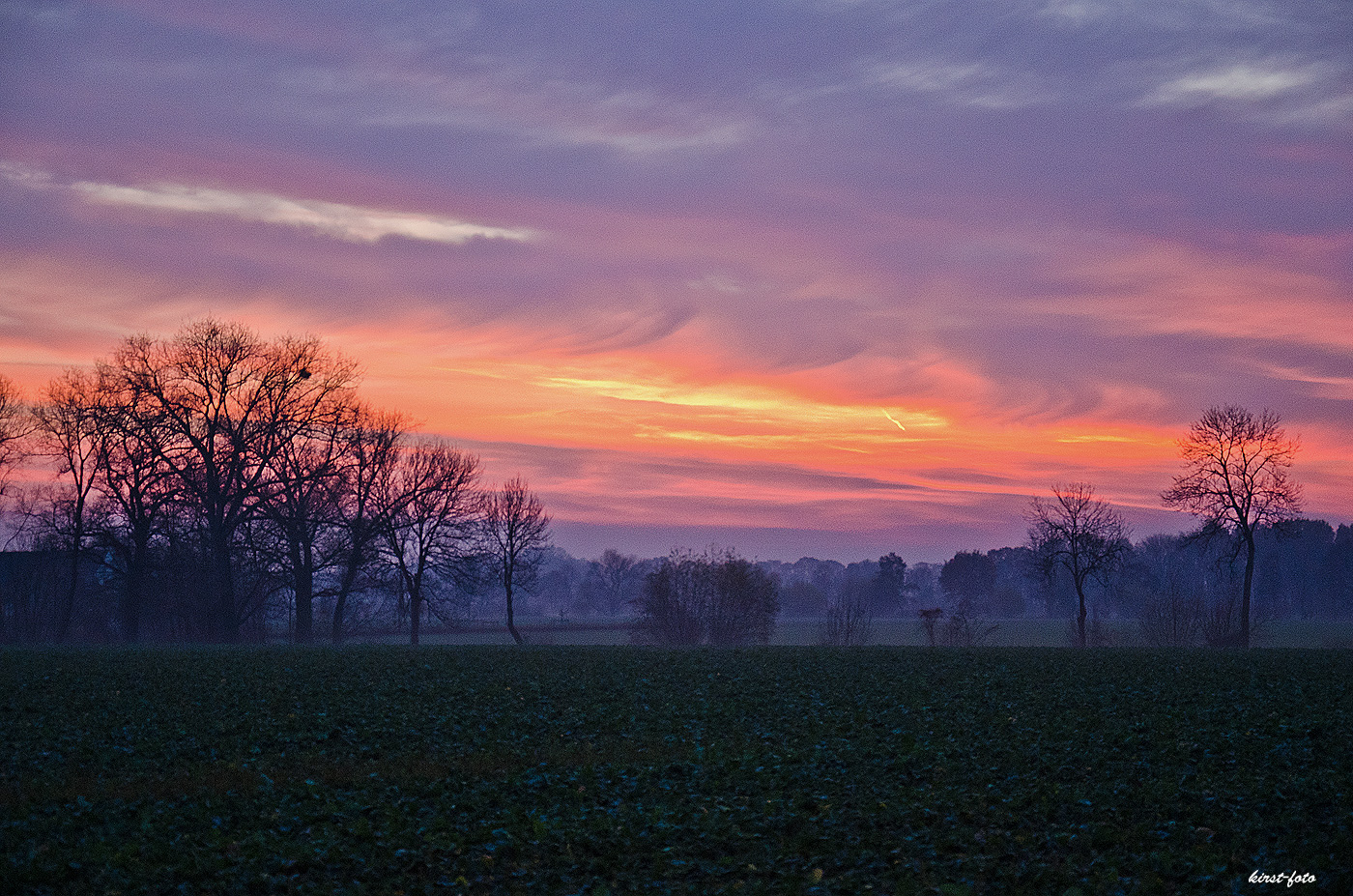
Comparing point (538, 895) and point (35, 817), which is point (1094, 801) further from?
point (35, 817)

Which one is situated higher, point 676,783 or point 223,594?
point 223,594

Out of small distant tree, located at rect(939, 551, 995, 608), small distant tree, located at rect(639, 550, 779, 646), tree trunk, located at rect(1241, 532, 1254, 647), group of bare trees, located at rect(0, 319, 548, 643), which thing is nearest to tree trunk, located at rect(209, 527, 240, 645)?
group of bare trees, located at rect(0, 319, 548, 643)

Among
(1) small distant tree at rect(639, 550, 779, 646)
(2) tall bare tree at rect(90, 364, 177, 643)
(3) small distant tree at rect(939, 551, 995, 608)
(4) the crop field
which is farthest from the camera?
(3) small distant tree at rect(939, 551, 995, 608)

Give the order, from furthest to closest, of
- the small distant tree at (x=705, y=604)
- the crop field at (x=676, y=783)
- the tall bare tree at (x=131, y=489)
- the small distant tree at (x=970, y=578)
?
the small distant tree at (x=970, y=578) → the small distant tree at (x=705, y=604) → the tall bare tree at (x=131, y=489) → the crop field at (x=676, y=783)

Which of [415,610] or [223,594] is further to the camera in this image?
[415,610]

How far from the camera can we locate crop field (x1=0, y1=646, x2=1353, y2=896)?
12.6 m

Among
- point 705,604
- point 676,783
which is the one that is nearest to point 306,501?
point 705,604

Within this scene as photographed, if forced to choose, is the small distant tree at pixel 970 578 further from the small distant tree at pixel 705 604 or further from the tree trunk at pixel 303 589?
the tree trunk at pixel 303 589

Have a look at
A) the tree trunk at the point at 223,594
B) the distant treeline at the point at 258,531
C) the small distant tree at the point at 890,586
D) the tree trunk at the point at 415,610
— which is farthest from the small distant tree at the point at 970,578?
the tree trunk at the point at 223,594

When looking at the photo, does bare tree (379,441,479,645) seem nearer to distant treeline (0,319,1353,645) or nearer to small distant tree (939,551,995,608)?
distant treeline (0,319,1353,645)

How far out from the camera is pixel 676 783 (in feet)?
58.0

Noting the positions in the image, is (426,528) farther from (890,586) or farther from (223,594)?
(890,586)

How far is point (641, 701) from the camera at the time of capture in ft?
87.2

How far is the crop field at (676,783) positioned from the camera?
12.6 metres
